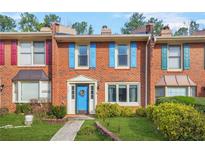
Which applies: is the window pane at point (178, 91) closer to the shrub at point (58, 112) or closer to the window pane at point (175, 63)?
the window pane at point (175, 63)

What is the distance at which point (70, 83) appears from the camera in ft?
83.5

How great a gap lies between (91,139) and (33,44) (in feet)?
43.1

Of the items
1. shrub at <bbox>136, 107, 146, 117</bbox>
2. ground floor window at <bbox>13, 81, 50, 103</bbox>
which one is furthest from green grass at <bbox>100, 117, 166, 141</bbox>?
ground floor window at <bbox>13, 81, 50, 103</bbox>

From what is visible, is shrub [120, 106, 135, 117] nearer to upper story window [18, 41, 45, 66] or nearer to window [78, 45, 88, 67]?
window [78, 45, 88, 67]

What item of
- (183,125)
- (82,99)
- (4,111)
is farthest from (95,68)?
(183,125)

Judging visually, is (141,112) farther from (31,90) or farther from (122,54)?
(31,90)

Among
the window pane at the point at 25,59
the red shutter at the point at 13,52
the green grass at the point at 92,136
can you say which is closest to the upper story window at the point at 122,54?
the window pane at the point at 25,59

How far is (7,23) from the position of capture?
70.2 metres

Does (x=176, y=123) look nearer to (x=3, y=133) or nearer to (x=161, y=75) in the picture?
(x=3, y=133)

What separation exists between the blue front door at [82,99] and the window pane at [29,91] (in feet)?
9.62

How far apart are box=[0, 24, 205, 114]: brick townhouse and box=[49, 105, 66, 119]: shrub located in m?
1.53

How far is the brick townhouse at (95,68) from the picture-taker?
2505 cm

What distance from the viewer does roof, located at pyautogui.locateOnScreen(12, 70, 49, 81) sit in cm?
2478
